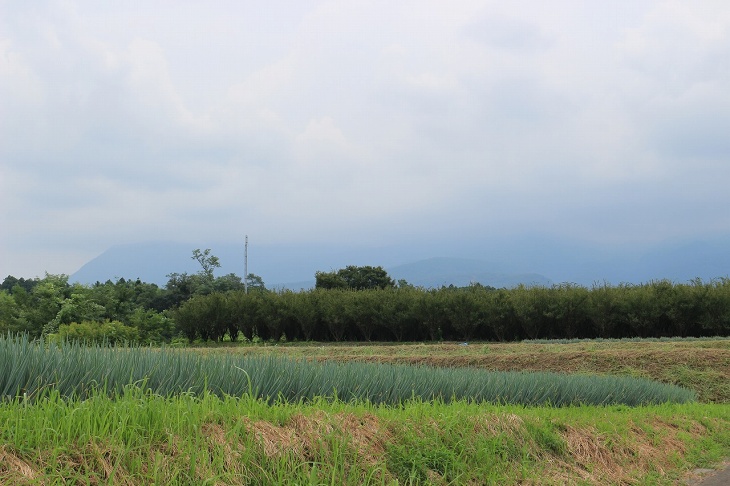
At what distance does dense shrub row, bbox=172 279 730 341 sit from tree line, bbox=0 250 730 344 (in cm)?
5

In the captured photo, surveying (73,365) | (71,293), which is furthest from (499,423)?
(71,293)

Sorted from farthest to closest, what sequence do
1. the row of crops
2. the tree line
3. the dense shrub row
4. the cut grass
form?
the dense shrub row < the tree line < the cut grass < the row of crops

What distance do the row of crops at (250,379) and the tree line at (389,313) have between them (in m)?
14.9

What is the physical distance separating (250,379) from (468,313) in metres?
24.2

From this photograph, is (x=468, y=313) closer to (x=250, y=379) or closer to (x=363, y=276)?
(x=250, y=379)

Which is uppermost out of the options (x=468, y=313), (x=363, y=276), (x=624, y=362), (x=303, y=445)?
(x=363, y=276)

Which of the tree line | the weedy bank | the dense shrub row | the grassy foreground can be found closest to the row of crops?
the weedy bank

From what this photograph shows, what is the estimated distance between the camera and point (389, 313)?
3142 centimetres

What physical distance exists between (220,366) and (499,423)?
2.98 m

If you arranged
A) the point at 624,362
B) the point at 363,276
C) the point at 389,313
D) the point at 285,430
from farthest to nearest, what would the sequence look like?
the point at 363,276 → the point at 389,313 → the point at 624,362 → the point at 285,430

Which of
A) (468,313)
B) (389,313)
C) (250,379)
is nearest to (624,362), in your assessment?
(250,379)

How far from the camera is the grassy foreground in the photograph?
159 inches

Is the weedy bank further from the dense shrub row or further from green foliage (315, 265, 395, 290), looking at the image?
green foliage (315, 265, 395, 290)

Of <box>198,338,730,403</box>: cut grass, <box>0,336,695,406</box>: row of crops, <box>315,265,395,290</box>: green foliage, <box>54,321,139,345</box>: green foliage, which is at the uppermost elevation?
<box>315,265,395,290</box>: green foliage
